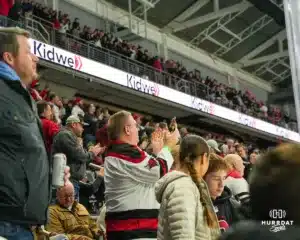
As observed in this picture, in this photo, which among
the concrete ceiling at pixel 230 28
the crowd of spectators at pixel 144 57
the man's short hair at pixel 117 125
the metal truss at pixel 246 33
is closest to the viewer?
the man's short hair at pixel 117 125

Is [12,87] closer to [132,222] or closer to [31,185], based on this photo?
[31,185]

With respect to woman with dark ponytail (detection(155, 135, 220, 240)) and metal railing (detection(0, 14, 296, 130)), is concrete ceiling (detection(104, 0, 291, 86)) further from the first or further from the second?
woman with dark ponytail (detection(155, 135, 220, 240))

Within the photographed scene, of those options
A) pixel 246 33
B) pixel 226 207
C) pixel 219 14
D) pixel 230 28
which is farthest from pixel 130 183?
pixel 246 33

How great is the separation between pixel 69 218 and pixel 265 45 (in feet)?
61.2

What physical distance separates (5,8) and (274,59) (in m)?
15.7

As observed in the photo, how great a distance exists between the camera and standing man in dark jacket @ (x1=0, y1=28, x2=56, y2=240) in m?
1.54

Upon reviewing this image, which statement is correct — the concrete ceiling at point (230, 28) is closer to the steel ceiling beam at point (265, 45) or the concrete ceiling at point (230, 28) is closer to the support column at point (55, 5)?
the steel ceiling beam at point (265, 45)

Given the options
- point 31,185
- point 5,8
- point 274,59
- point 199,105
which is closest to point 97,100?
point 199,105

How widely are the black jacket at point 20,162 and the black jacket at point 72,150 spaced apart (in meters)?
A: 1.85

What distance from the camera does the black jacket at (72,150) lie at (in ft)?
12.1

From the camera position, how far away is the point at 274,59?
2233cm

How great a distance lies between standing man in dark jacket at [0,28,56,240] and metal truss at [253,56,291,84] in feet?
70.9

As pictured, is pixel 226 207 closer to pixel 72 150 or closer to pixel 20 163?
pixel 72 150

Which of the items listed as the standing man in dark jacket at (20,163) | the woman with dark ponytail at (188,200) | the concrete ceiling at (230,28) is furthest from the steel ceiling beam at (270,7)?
the standing man in dark jacket at (20,163)
